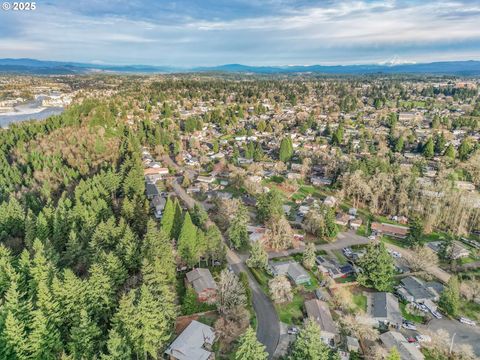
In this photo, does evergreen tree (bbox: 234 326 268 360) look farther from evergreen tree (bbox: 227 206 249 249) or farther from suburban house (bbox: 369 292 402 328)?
evergreen tree (bbox: 227 206 249 249)

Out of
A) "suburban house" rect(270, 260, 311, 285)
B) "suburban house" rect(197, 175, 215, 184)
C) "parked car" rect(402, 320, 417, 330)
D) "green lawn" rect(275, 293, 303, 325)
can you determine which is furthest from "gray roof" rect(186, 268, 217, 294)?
"suburban house" rect(197, 175, 215, 184)

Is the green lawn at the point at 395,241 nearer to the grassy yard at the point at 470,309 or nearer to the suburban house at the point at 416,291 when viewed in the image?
the suburban house at the point at 416,291

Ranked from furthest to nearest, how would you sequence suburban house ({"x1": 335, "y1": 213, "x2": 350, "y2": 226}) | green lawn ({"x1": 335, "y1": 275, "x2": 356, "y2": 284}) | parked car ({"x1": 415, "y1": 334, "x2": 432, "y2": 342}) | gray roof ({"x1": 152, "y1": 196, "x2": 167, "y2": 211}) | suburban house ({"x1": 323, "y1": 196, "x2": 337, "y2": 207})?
1. suburban house ({"x1": 323, "y1": 196, "x2": 337, "y2": 207})
2. gray roof ({"x1": 152, "y1": 196, "x2": 167, "y2": 211})
3. suburban house ({"x1": 335, "y1": 213, "x2": 350, "y2": 226})
4. green lawn ({"x1": 335, "y1": 275, "x2": 356, "y2": 284})
5. parked car ({"x1": 415, "y1": 334, "x2": 432, "y2": 342})

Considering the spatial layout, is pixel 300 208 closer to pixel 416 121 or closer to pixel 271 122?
pixel 271 122

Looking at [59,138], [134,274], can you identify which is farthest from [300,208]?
[59,138]

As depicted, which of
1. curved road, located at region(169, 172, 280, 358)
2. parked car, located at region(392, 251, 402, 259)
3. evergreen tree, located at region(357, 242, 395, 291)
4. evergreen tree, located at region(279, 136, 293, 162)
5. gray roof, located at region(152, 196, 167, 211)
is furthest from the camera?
evergreen tree, located at region(279, 136, 293, 162)
